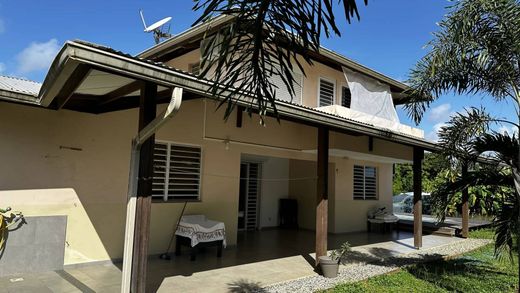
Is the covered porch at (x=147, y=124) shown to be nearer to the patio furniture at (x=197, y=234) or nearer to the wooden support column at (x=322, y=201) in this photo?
the wooden support column at (x=322, y=201)

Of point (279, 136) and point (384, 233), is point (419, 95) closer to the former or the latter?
point (279, 136)

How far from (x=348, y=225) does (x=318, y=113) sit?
9015 mm

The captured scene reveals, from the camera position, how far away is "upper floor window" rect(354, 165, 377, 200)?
16362mm

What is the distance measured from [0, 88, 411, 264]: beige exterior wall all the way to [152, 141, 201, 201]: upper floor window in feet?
0.73

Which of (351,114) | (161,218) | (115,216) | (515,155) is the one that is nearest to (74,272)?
(115,216)

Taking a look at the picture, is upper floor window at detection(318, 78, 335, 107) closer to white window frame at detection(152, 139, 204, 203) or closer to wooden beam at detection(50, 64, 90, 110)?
white window frame at detection(152, 139, 204, 203)

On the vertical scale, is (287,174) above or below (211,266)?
above

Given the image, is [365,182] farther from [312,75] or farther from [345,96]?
[312,75]

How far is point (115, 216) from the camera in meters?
8.72

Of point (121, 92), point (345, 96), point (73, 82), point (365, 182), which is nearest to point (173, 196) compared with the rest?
point (121, 92)

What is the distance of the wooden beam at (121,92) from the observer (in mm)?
6072

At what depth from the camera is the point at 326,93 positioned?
1474 cm

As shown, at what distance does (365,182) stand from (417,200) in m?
4.19

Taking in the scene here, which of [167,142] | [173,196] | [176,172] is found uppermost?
[167,142]
